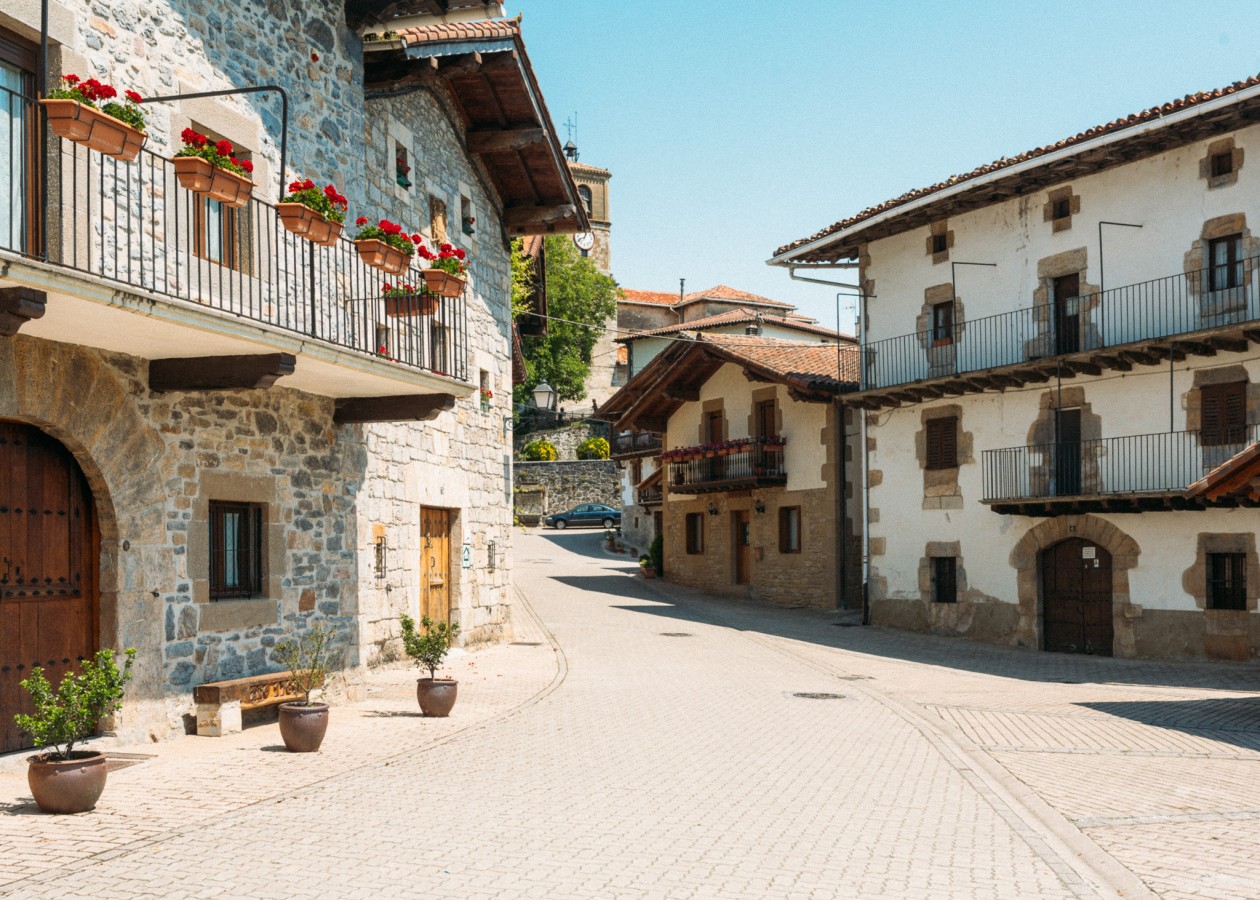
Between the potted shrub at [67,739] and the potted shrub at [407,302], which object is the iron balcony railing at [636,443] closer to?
the potted shrub at [407,302]

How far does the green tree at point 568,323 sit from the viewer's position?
215 feet

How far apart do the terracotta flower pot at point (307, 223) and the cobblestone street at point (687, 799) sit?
4515 millimetres

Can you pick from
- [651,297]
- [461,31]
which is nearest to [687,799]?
[461,31]

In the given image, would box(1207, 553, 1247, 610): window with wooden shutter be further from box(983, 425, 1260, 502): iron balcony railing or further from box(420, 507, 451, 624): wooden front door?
box(420, 507, 451, 624): wooden front door

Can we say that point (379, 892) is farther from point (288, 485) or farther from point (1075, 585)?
point (1075, 585)

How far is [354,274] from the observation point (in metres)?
13.2

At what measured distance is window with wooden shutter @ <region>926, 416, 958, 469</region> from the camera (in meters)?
25.0

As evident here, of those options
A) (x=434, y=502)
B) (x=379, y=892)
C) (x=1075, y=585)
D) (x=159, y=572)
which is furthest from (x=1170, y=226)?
(x=379, y=892)

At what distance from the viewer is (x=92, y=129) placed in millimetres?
8305

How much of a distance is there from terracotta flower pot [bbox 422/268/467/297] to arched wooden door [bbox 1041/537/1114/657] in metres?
13.7

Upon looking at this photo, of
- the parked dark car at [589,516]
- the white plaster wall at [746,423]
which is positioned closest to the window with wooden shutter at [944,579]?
the white plaster wall at [746,423]

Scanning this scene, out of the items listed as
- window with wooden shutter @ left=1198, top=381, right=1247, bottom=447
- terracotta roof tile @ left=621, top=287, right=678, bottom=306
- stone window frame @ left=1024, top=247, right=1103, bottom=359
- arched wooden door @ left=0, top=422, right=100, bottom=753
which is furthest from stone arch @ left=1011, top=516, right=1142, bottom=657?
terracotta roof tile @ left=621, top=287, right=678, bottom=306

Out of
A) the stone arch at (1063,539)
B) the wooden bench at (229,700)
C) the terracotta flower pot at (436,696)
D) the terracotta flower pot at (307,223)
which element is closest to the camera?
the wooden bench at (229,700)

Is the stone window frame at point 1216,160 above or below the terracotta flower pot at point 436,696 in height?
above
